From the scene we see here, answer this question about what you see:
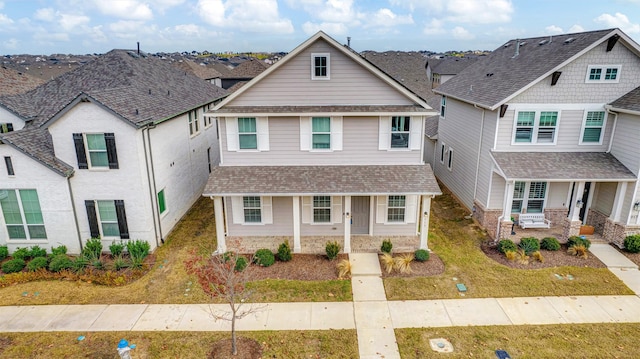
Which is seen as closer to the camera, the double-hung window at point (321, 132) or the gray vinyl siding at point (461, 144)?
the double-hung window at point (321, 132)

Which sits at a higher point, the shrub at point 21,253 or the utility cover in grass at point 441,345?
the shrub at point 21,253

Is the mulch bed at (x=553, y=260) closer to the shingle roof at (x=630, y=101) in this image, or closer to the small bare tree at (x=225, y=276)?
the shingle roof at (x=630, y=101)

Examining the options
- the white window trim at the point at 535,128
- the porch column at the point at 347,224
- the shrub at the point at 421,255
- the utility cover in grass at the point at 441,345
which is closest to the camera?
the utility cover in grass at the point at 441,345

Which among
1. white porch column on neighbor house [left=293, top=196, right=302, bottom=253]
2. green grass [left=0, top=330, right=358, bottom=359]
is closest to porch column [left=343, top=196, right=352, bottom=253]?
white porch column on neighbor house [left=293, top=196, right=302, bottom=253]

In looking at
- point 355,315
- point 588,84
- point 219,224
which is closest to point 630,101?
point 588,84

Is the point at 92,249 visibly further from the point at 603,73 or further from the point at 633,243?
the point at 603,73

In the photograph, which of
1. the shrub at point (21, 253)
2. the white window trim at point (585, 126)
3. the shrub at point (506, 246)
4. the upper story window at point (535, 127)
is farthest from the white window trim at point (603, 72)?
the shrub at point (21, 253)
